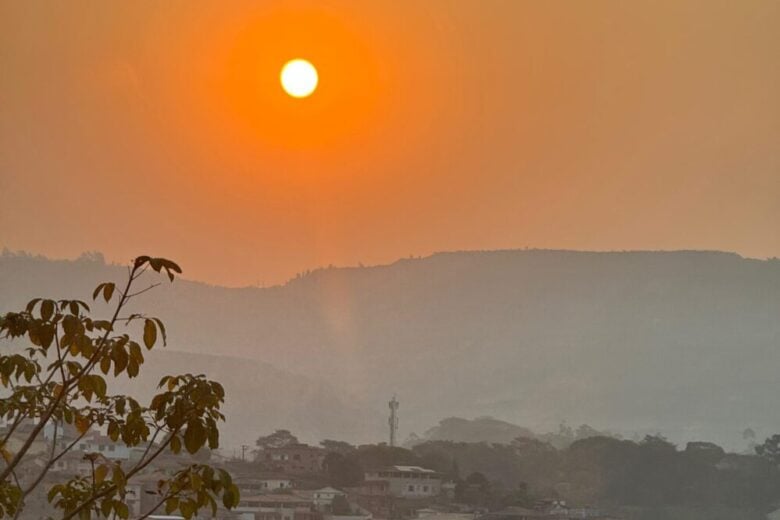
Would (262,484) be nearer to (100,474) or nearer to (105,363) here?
(100,474)

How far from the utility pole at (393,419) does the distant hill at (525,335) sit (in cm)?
3

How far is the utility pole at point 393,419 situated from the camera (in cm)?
354

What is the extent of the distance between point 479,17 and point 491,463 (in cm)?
153

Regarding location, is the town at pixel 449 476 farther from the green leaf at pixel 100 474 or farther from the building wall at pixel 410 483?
the green leaf at pixel 100 474

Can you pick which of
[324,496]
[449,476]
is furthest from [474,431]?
[324,496]

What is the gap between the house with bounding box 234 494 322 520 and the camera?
3.51 meters

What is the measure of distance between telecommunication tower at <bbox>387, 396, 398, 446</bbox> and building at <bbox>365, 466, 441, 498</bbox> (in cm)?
10

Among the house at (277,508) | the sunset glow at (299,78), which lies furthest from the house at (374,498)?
the sunset glow at (299,78)

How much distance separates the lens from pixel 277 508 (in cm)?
352

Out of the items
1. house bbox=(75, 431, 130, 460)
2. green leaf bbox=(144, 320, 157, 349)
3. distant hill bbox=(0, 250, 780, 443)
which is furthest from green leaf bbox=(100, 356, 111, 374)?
distant hill bbox=(0, 250, 780, 443)

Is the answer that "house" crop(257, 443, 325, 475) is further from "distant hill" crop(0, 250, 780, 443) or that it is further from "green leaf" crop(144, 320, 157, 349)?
"green leaf" crop(144, 320, 157, 349)

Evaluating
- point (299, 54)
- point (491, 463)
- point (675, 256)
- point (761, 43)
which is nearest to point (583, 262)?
point (675, 256)

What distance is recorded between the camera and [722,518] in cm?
354

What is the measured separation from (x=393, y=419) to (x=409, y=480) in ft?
0.71
